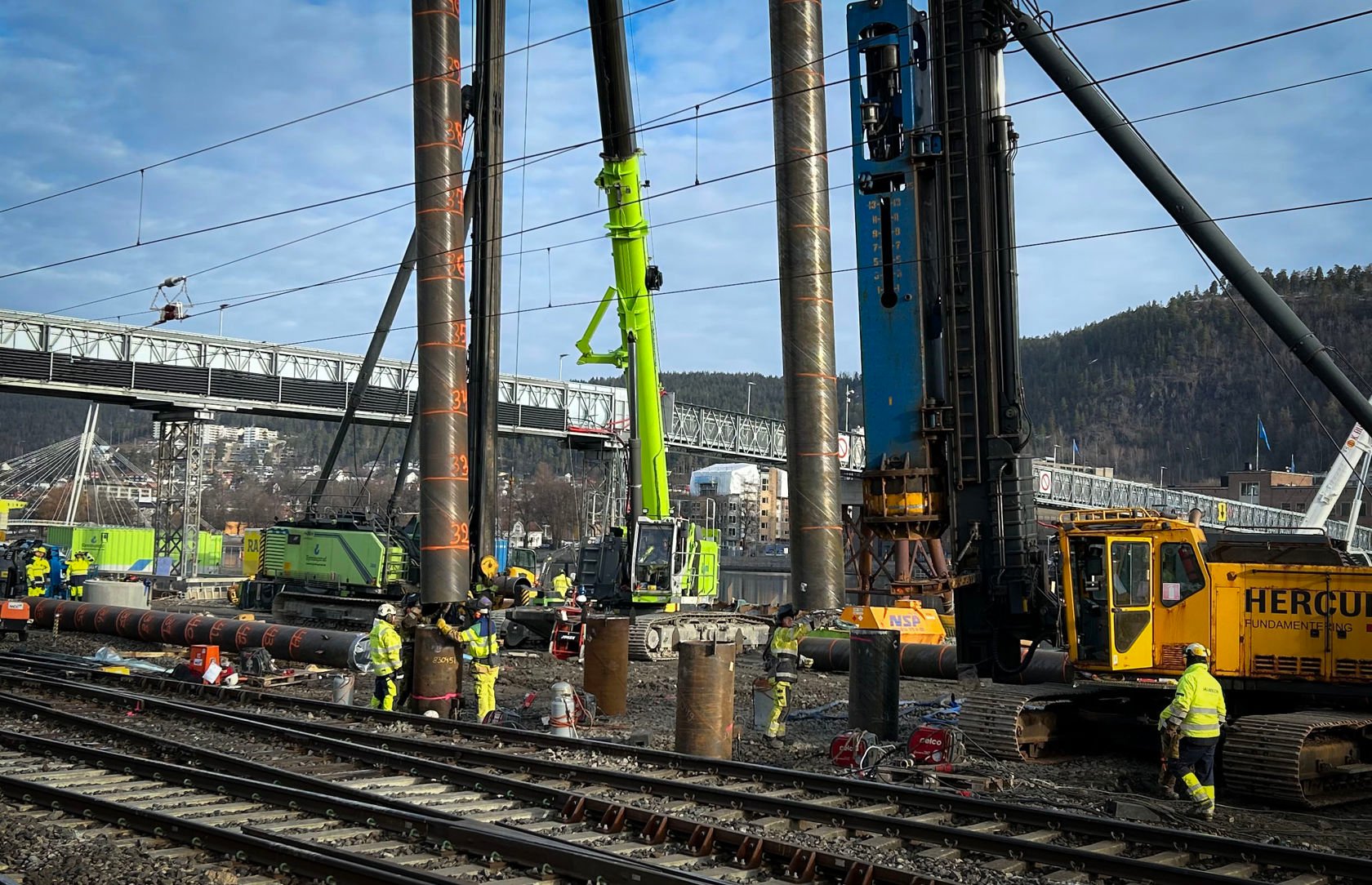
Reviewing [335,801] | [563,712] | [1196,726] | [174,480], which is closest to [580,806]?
[335,801]

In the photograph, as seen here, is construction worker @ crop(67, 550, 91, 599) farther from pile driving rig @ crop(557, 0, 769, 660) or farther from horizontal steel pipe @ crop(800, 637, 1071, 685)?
horizontal steel pipe @ crop(800, 637, 1071, 685)

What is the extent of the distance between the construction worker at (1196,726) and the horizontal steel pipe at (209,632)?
51.5 feet

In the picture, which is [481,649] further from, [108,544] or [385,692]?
[108,544]

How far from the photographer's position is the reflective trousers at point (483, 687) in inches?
648

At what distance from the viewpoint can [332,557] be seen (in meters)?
34.6

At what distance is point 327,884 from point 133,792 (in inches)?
178

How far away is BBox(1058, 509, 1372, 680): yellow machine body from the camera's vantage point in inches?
512

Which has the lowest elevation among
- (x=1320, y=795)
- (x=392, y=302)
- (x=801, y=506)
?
(x=1320, y=795)

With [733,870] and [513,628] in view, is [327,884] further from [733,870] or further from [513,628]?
[513,628]

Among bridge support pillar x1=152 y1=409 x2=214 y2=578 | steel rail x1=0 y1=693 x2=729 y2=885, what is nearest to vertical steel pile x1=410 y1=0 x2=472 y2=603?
steel rail x1=0 y1=693 x2=729 y2=885

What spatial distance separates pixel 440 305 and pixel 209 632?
911 centimetres

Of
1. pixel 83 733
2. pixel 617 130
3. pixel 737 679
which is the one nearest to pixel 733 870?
pixel 83 733

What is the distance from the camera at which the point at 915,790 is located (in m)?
10.9

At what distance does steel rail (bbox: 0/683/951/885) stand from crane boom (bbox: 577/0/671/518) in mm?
12356
